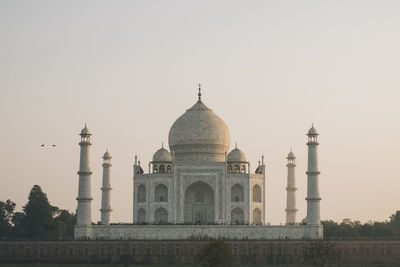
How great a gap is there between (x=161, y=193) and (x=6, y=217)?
14011 mm

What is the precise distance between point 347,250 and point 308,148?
31.8 ft

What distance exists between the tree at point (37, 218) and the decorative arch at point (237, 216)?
48.7 ft

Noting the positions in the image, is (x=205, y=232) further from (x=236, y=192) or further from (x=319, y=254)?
(x=319, y=254)

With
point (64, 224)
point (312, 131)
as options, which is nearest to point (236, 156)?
point (312, 131)

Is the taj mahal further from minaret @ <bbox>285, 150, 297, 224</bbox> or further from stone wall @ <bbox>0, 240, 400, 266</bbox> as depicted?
stone wall @ <bbox>0, 240, 400, 266</bbox>

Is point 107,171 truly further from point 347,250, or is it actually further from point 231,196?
point 347,250

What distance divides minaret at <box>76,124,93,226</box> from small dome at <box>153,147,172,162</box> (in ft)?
23.8

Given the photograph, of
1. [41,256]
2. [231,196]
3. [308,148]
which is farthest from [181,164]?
[41,256]

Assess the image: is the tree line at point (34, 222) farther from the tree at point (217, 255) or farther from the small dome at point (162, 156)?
the tree at point (217, 255)

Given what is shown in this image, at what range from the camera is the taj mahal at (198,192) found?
236 feet

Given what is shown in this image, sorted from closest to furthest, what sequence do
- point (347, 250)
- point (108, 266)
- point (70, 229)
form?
point (108, 266) → point (347, 250) → point (70, 229)

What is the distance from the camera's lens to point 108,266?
6272 centimetres

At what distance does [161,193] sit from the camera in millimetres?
78188

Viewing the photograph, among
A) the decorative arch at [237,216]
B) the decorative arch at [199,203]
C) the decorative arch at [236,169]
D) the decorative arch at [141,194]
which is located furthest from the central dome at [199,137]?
the decorative arch at [237,216]
